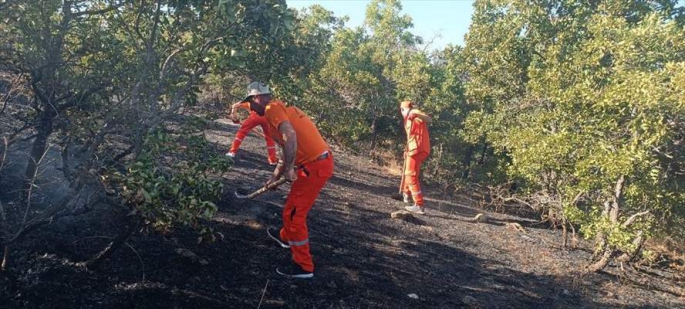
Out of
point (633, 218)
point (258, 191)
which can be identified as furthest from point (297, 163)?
point (633, 218)

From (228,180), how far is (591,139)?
5183 mm

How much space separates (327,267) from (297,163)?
1.12m

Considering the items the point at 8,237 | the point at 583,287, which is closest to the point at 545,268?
the point at 583,287

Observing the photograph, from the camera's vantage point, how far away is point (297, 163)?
440 cm

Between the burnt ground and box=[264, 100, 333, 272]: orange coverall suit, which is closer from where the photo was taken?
the burnt ground

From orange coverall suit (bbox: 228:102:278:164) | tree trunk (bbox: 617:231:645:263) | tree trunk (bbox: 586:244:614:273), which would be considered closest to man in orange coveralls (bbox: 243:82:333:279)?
orange coverall suit (bbox: 228:102:278:164)

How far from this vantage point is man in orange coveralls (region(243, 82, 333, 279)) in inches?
166

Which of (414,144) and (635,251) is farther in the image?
(414,144)

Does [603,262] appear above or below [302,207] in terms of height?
below

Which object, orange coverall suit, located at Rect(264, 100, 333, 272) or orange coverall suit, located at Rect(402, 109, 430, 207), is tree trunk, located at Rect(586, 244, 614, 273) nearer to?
orange coverall suit, located at Rect(402, 109, 430, 207)

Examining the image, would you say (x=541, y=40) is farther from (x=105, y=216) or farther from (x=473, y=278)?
(x=105, y=216)

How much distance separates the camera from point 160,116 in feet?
10.4

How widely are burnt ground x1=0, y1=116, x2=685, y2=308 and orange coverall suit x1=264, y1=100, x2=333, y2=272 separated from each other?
35 centimetres

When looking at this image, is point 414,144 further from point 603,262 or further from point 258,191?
point 258,191
